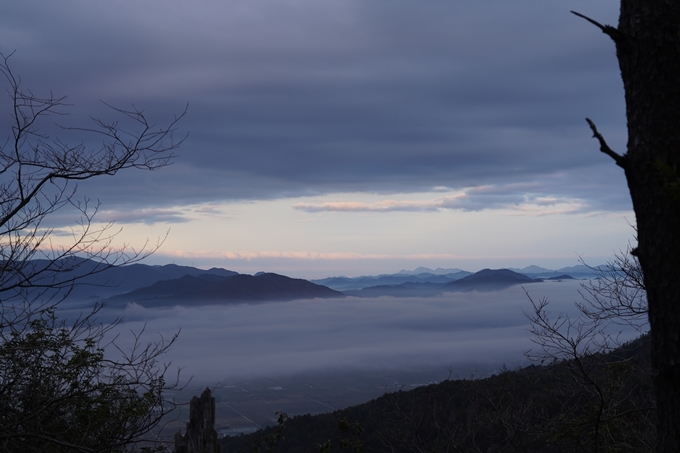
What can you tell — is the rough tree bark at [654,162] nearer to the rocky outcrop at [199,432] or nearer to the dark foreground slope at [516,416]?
the dark foreground slope at [516,416]

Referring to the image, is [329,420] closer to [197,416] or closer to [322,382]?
[197,416]

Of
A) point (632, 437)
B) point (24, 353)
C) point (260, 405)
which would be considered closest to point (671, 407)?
point (24, 353)

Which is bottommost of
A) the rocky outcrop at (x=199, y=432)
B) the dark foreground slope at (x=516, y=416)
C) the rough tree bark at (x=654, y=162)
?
the dark foreground slope at (x=516, y=416)

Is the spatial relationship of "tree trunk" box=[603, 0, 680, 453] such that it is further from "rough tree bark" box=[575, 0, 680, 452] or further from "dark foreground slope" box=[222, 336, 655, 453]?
"dark foreground slope" box=[222, 336, 655, 453]

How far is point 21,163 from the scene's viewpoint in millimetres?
6555

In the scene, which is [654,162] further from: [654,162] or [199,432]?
[199,432]

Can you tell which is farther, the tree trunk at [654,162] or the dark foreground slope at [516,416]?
the dark foreground slope at [516,416]

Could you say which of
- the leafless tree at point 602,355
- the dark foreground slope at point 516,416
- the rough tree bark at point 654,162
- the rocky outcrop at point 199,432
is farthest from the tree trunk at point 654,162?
the leafless tree at point 602,355

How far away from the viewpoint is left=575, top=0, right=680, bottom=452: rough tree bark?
9.68 feet

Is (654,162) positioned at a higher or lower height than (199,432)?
higher

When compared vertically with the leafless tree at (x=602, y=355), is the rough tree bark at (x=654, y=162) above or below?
above

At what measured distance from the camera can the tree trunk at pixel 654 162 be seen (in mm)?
2949

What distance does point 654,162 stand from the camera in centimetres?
296

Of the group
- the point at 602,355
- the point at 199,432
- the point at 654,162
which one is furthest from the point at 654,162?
the point at 602,355
